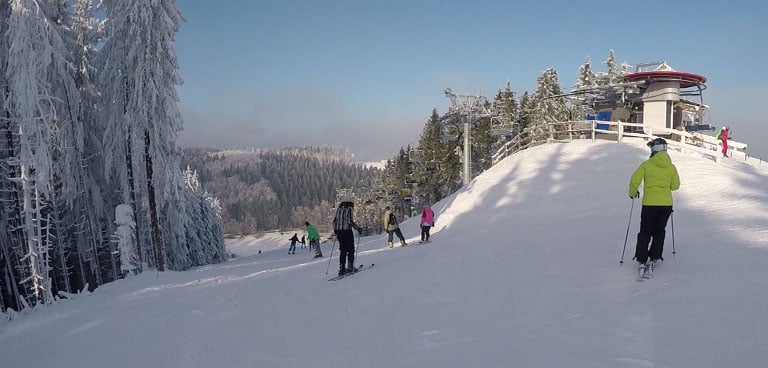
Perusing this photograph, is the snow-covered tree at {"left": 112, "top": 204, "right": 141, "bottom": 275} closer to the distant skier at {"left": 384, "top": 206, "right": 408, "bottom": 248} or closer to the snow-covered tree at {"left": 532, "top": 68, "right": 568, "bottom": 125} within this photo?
the distant skier at {"left": 384, "top": 206, "right": 408, "bottom": 248}

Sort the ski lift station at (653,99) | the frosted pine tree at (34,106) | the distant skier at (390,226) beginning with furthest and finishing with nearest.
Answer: the ski lift station at (653,99), the frosted pine tree at (34,106), the distant skier at (390,226)

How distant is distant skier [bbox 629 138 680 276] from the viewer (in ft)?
21.2

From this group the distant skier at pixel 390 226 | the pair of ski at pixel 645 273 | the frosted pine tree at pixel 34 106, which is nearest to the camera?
the pair of ski at pixel 645 273

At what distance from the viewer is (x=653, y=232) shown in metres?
6.55

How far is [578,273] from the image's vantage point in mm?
7289

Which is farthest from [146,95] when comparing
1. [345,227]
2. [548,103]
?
[548,103]

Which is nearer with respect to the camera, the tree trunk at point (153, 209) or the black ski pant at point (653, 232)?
the black ski pant at point (653, 232)

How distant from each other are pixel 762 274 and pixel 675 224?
4.96 metres

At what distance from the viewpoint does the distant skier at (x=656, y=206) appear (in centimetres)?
648

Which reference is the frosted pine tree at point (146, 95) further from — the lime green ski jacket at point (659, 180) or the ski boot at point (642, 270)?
the ski boot at point (642, 270)

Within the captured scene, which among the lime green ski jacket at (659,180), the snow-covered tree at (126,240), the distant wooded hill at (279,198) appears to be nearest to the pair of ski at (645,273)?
the lime green ski jacket at (659,180)

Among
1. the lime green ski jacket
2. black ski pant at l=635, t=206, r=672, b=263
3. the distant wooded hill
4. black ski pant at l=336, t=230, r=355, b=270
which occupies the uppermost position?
the lime green ski jacket

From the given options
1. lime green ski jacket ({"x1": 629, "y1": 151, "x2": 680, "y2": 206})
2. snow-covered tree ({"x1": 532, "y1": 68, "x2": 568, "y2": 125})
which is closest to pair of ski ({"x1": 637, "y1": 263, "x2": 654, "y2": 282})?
lime green ski jacket ({"x1": 629, "y1": 151, "x2": 680, "y2": 206})

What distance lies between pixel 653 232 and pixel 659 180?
791 mm
